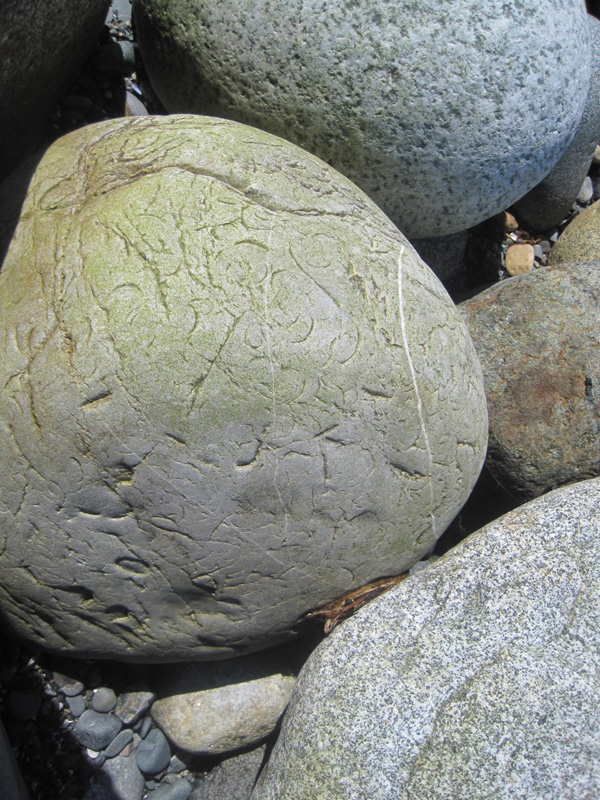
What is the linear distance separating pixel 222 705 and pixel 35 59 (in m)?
2.03

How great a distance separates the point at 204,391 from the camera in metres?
1.62

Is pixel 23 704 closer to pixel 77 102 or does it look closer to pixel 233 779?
pixel 233 779

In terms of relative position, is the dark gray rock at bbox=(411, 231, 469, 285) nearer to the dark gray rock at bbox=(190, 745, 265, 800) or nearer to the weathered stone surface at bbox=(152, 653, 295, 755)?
the weathered stone surface at bbox=(152, 653, 295, 755)

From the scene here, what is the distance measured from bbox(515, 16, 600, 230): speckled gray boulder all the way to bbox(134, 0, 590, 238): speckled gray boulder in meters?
0.69

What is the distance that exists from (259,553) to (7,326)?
0.86 metres

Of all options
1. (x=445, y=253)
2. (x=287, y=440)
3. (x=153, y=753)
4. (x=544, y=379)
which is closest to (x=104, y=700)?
(x=153, y=753)

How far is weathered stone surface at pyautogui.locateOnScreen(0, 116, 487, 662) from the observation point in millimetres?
1621

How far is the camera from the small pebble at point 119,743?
2166mm

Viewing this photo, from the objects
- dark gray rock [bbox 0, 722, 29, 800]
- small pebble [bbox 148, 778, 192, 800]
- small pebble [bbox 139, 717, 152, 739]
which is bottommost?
small pebble [bbox 148, 778, 192, 800]

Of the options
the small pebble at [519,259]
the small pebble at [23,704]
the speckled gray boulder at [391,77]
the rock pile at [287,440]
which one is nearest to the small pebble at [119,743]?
the rock pile at [287,440]

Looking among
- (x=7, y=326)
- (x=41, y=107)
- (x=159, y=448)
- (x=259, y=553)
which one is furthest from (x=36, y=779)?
(x=41, y=107)

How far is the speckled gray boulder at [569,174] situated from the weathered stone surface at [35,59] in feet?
6.69

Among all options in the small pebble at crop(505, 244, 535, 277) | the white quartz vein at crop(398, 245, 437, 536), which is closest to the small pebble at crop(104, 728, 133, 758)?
the white quartz vein at crop(398, 245, 437, 536)

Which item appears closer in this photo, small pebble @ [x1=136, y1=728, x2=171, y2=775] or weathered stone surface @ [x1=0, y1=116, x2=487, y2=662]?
weathered stone surface @ [x1=0, y1=116, x2=487, y2=662]
